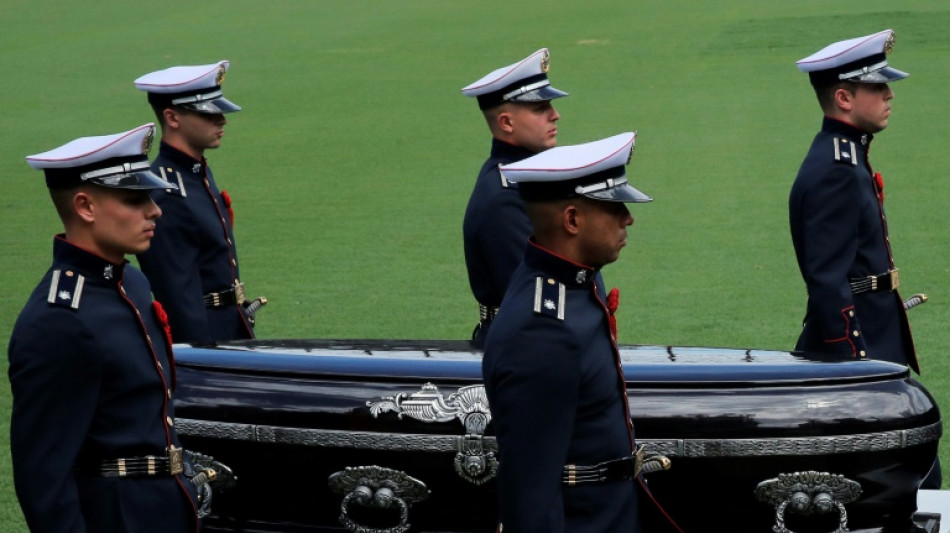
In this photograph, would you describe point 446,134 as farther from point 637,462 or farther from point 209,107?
point 637,462

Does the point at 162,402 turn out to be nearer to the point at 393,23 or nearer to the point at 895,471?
the point at 895,471

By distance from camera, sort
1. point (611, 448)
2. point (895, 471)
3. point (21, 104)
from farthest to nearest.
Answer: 1. point (21, 104)
2. point (895, 471)
3. point (611, 448)

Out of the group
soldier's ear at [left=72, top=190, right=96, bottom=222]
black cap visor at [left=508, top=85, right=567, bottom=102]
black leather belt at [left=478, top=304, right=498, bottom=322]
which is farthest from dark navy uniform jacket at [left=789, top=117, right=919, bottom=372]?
soldier's ear at [left=72, top=190, right=96, bottom=222]

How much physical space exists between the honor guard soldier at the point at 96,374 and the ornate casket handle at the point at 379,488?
0.61 m

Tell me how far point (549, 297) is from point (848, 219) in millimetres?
1805

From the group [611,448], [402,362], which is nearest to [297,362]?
[402,362]

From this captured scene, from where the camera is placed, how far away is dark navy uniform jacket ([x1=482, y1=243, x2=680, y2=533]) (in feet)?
8.64

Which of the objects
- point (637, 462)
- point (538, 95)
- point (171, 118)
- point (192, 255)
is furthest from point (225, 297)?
point (637, 462)

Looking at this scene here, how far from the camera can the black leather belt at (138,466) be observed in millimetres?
2916

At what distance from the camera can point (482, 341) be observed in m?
4.25

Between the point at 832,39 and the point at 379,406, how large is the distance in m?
11.8

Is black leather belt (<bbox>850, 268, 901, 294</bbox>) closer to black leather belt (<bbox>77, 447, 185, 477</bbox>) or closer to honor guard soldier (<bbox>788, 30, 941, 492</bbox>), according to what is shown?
honor guard soldier (<bbox>788, 30, 941, 492</bbox>)

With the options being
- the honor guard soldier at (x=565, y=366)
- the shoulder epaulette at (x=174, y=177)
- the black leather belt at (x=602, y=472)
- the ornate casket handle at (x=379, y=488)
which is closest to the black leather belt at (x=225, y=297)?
the shoulder epaulette at (x=174, y=177)

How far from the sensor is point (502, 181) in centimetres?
426
